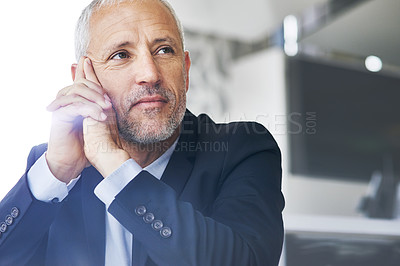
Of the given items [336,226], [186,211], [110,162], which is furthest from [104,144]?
[336,226]

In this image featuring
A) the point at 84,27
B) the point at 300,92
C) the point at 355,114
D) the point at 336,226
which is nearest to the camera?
the point at 84,27

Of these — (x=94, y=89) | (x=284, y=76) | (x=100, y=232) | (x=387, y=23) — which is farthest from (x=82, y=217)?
(x=387, y=23)

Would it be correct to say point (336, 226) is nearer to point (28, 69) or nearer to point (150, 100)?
point (150, 100)

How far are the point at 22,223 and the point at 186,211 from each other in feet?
0.77

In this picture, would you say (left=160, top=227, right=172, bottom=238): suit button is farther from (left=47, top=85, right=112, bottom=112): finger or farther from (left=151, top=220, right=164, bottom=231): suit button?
(left=47, top=85, right=112, bottom=112): finger

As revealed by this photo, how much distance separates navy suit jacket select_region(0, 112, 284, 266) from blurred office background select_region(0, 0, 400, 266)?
7 centimetres

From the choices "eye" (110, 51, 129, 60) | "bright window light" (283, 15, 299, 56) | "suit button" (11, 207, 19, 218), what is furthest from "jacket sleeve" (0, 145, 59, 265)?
"bright window light" (283, 15, 299, 56)

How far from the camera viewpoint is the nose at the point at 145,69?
2.03 ft

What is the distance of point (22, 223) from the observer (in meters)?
0.61

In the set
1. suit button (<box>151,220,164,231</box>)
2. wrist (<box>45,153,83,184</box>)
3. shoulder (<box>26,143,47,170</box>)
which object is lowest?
suit button (<box>151,220,164,231</box>)

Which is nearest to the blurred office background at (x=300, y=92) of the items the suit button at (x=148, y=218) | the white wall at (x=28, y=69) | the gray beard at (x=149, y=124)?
the white wall at (x=28, y=69)

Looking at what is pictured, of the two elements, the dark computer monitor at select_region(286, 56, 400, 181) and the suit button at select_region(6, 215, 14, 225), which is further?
the dark computer monitor at select_region(286, 56, 400, 181)

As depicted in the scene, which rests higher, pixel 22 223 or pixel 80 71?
pixel 80 71

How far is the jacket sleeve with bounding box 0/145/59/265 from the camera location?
24.1 inches
